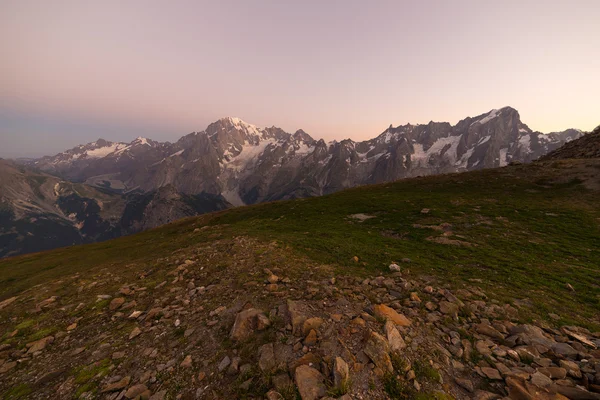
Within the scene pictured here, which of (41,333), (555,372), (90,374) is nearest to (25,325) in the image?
(41,333)

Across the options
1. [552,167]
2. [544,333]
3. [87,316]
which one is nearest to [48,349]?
[87,316]

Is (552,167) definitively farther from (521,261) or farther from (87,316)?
(87,316)

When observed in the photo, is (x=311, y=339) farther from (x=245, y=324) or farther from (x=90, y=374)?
(x=90, y=374)

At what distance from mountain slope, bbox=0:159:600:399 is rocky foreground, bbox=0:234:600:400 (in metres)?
0.06

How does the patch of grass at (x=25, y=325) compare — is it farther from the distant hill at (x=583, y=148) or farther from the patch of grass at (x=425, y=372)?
the distant hill at (x=583, y=148)

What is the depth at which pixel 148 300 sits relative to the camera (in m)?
14.1

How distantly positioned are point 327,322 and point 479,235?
21188 millimetres

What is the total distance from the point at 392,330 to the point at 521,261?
1552cm

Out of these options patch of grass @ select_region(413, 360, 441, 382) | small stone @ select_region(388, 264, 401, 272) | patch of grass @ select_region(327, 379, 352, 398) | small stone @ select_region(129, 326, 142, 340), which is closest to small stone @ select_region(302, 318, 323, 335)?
patch of grass @ select_region(327, 379, 352, 398)

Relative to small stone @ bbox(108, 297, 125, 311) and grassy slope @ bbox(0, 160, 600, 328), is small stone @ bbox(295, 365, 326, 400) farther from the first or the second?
small stone @ bbox(108, 297, 125, 311)

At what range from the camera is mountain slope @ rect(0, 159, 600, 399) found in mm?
7395

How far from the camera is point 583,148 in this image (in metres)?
52.6

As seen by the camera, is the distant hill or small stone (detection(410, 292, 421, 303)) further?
the distant hill

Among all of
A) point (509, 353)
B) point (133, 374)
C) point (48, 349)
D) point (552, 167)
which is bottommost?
point (48, 349)
